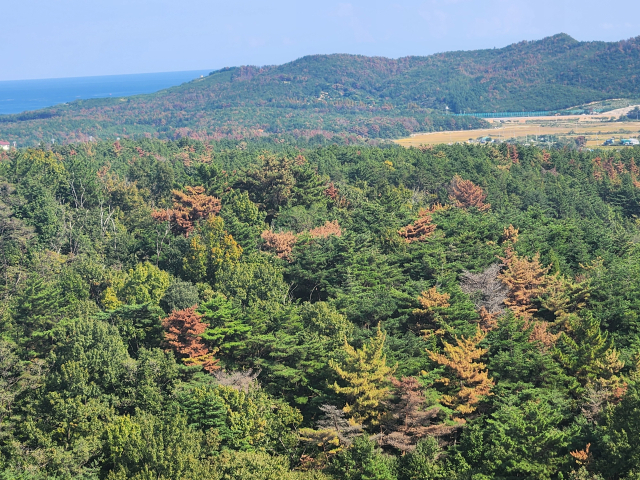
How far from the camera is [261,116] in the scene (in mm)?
195250

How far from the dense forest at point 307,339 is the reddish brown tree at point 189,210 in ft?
0.62

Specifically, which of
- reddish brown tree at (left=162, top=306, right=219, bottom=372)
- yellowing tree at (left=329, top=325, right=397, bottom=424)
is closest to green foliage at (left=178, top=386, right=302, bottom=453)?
yellowing tree at (left=329, top=325, right=397, bottom=424)

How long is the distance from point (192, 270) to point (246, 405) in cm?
1894

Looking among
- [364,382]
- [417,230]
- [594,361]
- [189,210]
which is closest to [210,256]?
[189,210]

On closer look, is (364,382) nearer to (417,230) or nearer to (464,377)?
(464,377)

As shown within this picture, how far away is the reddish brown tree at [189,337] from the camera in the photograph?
3519cm

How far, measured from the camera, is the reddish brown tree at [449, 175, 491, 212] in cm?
6944

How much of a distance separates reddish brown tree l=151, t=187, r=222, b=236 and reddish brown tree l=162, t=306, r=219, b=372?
66.4ft

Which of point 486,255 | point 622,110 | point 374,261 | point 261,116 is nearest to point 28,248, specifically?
point 374,261

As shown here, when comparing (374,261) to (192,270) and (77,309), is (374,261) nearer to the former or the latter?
(192,270)

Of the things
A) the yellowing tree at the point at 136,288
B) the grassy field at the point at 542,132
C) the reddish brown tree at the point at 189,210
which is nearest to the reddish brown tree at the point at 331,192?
the reddish brown tree at the point at 189,210

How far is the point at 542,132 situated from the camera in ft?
498

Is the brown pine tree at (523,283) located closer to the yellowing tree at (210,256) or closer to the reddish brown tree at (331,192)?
the yellowing tree at (210,256)

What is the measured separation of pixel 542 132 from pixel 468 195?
9057 centimetres
